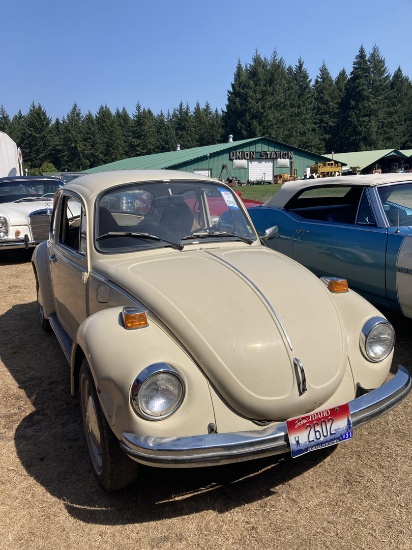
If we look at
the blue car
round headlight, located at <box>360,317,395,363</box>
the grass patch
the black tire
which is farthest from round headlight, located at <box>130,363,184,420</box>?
the grass patch

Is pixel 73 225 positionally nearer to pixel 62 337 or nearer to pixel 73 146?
pixel 62 337

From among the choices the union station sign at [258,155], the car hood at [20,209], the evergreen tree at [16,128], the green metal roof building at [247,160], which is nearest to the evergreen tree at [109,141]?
the evergreen tree at [16,128]

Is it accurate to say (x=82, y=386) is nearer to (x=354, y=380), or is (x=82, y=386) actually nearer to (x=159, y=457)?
(x=159, y=457)

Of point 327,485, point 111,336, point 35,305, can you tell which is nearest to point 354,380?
point 327,485

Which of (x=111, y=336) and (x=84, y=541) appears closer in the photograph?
(x=84, y=541)

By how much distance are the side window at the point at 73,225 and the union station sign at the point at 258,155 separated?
4372 centimetres

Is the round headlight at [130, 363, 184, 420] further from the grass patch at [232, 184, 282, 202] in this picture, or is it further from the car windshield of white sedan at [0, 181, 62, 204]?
the grass patch at [232, 184, 282, 202]

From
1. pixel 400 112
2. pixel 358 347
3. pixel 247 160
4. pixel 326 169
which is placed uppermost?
pixel 400 112

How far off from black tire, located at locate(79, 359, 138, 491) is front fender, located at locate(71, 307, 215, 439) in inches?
5.5

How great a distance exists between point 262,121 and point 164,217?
72.0 metres

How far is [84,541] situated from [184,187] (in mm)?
2538

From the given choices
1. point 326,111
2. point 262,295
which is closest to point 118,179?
point 262,295

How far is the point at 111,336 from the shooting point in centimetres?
251

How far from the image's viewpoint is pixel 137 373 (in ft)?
7.41
